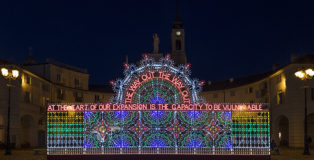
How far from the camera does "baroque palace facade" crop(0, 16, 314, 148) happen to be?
153 feet

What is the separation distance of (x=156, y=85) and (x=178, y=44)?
A: 199ft

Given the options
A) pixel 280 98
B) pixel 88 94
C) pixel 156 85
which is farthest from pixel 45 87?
pixel 156 85

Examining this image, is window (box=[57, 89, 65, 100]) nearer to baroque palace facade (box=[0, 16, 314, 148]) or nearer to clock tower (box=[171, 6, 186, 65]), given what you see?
baroque palace facade (box=[0, 16, 314, 148])

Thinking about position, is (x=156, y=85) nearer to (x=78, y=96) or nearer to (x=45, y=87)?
(x=45, y=87)

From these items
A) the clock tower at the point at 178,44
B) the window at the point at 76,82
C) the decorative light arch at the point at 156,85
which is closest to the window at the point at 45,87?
the window at the point at 76,82

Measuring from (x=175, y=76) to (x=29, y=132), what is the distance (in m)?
30.6

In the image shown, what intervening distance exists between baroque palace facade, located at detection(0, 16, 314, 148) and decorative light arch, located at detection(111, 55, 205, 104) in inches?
417

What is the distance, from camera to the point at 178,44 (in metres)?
89.6

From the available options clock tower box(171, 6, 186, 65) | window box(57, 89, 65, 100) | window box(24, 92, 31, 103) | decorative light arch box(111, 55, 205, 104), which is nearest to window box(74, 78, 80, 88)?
window box(57, 89, 65, 100)

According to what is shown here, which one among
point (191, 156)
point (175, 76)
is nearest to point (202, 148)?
point (191, 156)

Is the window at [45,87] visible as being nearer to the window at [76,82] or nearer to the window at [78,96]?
the window at [78,96]

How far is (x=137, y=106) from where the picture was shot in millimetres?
26984

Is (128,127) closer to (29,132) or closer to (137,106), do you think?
(137,106)

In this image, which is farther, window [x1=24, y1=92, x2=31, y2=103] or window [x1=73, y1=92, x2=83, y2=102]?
window [x1=73, y1=92, x2=83, y2=102]
